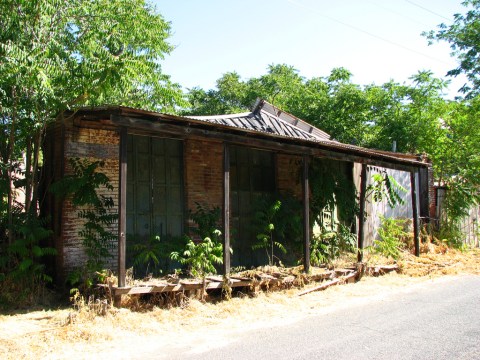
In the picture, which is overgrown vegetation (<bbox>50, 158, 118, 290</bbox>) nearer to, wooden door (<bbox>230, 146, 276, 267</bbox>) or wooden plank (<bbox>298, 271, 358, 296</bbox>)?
wooden door (<bbox>230, 146, 276, 267</bbox>)

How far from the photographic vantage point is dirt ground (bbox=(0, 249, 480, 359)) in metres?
5.14

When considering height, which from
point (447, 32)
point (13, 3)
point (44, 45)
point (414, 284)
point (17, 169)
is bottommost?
point (414, 284)

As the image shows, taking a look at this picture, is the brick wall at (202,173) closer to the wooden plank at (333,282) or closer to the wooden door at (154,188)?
the wooden door at (154,188)

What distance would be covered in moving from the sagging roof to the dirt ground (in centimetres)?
277

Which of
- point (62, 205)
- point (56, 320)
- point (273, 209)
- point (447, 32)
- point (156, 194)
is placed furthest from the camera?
point (447, 32)

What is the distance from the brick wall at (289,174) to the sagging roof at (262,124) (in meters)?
0.64

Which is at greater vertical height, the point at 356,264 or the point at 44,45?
the point at 44,45

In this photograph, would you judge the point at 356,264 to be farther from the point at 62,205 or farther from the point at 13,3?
the point at 13,3

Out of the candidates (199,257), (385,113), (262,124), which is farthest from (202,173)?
(385,113)

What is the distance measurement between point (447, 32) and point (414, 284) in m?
12.6

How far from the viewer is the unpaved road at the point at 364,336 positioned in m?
4.95

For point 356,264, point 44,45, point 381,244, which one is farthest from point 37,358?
point 381,244

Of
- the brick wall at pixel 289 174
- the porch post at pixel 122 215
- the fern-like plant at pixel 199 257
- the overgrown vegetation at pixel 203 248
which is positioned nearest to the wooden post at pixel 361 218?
the brick wall at pixel 289 174

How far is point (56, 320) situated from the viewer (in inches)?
232
